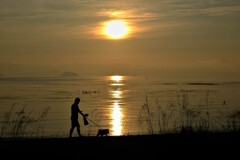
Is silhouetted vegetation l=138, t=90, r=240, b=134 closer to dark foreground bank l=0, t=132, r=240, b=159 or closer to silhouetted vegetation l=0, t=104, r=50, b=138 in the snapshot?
dark foreground bank l=0, t=132, r=240, b=159

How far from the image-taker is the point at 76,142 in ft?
41.7

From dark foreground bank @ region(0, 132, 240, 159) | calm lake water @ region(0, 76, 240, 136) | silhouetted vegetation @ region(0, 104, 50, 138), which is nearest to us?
dark foreground bank @ region(0, 132, 240, 159)

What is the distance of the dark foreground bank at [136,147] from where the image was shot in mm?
10172

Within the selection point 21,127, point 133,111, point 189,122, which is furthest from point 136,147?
point 133,111

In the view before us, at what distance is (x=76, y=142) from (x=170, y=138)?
3160 mm

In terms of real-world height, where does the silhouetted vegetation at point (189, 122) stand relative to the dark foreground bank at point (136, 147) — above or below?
above

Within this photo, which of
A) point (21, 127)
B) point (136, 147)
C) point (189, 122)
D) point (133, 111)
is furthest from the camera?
point (133, 111)

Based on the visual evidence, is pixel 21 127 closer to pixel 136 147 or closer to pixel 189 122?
pixel 189 122

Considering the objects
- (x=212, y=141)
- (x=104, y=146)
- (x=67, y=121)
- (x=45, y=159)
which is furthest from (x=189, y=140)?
(x=67, y=121)

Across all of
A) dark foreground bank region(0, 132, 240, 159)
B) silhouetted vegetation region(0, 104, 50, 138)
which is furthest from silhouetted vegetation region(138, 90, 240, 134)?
silhouetted vegetation region(0, 104, 50, 138)

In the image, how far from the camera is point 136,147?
1143 centimetres

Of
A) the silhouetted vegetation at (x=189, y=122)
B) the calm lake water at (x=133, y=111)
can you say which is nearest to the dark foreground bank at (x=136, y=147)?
the silhouetted vegetation at (x=189, y=122)

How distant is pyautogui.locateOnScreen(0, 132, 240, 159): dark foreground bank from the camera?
10172 millimetres

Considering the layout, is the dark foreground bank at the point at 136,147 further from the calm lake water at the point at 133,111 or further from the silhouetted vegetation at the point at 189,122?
the calm lake water at the point at 133,111
